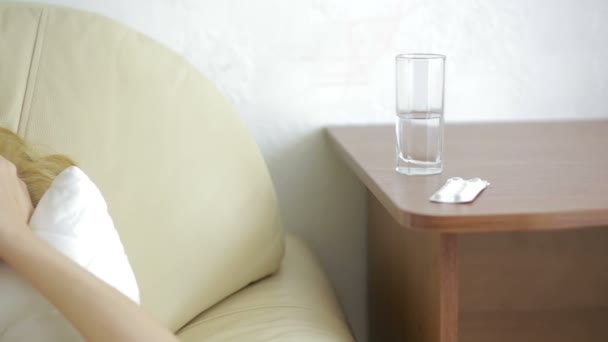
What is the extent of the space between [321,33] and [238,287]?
0.54 metres

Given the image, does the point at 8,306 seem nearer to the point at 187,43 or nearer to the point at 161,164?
the point at 161,164

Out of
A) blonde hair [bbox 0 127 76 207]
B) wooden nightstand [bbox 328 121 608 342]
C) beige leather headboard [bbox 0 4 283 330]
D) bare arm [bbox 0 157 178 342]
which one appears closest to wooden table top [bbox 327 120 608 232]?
wooden nightstand [bbox 328 121 608 342]

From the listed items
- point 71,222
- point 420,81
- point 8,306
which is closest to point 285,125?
point 420,81

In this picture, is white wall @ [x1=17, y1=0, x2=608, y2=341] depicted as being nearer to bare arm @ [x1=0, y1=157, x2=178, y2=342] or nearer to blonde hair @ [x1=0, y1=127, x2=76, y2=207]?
blonde hair @ [x1=0, y1=127, x2=76, y2=207]

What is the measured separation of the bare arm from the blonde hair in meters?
0.13

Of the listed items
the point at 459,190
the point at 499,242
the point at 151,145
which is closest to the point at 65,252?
the point at 151,145

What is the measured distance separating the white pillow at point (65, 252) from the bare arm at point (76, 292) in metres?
0.03

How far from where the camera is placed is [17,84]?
1.24 m

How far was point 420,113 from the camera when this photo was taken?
3.82 feet

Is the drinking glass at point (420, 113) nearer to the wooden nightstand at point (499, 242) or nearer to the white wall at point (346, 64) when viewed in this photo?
the wooden nightstand at point (499, 242)

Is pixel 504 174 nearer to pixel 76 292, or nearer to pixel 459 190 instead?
pixel 459 190

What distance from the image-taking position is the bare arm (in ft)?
2.83

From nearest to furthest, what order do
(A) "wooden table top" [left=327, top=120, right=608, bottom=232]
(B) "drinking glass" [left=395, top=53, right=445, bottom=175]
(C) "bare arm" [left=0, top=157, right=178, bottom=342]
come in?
(C) "bare arm" [left=0, top=157, right=178, bottom=342], (A) "wooden table top" [left=327, top=120, right=608, bottom=232], (B) "drinking glass" [left=395, top=53, right=445, bottom=175]

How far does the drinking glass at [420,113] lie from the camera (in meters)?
1.14
